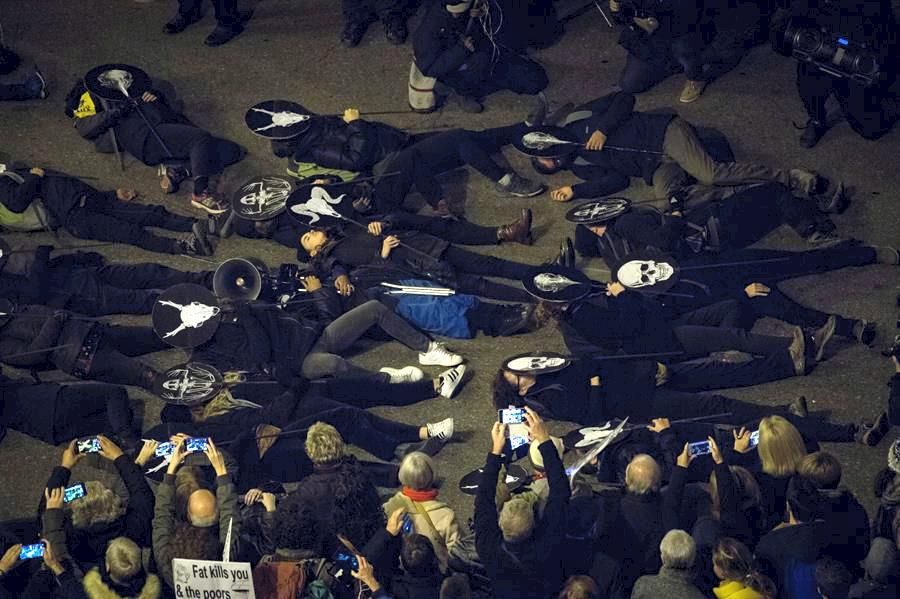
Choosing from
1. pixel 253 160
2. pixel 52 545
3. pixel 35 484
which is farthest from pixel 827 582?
pixel 253 160

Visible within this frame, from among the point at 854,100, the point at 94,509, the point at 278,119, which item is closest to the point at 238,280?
the point at 278,119

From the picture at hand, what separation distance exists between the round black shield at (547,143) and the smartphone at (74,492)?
4813mm

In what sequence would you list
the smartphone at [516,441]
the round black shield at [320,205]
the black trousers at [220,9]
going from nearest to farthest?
1. the smartphone at [516,441]
2. the round black shield at [320,205]
3. the black trousers at [220,9]

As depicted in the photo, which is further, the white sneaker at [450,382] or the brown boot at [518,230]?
the brown boot at [518,230]

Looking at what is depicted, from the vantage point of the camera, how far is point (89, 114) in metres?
13.5

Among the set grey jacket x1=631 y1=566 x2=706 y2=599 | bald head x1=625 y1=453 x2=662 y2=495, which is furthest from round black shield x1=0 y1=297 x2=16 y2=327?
grey jacket x1=631 y1=566 x2=706 y2=599

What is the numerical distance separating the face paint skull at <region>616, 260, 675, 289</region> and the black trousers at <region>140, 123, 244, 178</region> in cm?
374

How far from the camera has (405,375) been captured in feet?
37.7

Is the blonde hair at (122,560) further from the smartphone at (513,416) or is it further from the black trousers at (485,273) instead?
the black trousers at (485,273)

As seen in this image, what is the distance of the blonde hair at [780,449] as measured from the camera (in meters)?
9.80

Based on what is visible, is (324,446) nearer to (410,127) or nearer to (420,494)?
(420,494)

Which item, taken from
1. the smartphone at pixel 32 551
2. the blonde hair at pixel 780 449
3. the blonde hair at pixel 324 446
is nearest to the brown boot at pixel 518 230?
the blonde hair at pixel 324 446

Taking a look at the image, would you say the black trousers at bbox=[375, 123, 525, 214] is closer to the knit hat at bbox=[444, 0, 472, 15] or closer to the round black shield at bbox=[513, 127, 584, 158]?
the round black shield at bbox=[513, 127, 584, 158]

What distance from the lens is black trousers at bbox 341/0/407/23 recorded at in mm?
14352
